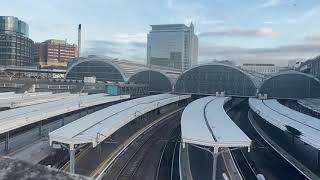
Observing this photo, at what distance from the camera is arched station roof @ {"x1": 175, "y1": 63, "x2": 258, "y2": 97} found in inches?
2603

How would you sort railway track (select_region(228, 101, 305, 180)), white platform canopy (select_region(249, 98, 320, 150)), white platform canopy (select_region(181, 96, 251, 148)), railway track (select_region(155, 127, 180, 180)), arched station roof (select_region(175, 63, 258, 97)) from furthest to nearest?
arched station roof (select_region(175, 63, 258, 97))
white platform canopy (select_region(249, 98, 320, 150))
railway track (select_region(228, 101, 305, 180))
railway track (select_region(155, 127, 180, 180))
white platform canopy (select_region(181, 96, 251, 148))

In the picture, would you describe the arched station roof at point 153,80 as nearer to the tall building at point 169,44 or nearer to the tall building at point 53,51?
the tall building at point 169,44

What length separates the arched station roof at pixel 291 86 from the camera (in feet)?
203

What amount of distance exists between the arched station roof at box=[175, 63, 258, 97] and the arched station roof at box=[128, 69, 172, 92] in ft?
10.3

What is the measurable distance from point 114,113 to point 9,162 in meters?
26.5

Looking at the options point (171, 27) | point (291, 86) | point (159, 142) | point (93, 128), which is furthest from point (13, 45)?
point (93, 128)

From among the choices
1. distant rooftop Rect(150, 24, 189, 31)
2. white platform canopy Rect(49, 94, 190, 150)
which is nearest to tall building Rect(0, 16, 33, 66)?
distant rooftop Rect(150, 24, 189, 31)

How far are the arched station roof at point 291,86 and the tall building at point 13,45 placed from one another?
90539 mm

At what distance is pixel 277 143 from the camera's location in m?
35.8

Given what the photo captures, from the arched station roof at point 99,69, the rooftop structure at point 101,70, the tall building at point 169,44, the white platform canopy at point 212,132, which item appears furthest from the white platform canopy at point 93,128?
the tall building at point 169,44

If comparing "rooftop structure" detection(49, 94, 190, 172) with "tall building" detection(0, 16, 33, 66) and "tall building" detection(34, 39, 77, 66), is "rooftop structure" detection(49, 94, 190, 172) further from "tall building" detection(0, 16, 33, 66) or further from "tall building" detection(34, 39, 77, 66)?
"tall building" detection(34, 39, 77, 66)

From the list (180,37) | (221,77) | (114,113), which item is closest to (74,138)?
(114,113)

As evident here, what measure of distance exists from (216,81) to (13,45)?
83874 millimetres

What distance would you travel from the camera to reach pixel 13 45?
127000 mm
